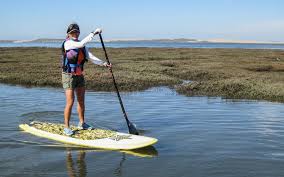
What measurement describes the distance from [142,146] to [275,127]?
5116mm

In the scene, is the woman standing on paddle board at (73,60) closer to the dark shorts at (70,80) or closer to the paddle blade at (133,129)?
the dark shorts at (70,80)

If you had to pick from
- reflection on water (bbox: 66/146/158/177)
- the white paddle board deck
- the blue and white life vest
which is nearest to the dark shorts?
the blue and white life vest

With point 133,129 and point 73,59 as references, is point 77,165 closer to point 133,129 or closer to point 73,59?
point 133,129

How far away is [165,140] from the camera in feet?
35.2

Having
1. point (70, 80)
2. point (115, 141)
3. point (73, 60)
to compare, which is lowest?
point (115, 141)

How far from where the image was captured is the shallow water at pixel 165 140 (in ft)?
27.0

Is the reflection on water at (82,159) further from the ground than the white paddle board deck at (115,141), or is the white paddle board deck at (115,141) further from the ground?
the white paddle board deck at (115,141)

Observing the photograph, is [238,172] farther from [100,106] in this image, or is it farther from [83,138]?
[100,106]

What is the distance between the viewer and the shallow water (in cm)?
823

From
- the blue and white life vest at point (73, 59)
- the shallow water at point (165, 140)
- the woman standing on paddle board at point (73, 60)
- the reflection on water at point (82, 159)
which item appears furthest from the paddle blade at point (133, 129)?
the blue and white life vest at point (73, 59)

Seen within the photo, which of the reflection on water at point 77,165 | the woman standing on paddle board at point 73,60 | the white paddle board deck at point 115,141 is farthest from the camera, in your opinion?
the woman standing on paddle board at point 73,60

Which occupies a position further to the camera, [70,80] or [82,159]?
[70,80]

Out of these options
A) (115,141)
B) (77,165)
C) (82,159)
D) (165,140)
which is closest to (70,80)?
(115,141)

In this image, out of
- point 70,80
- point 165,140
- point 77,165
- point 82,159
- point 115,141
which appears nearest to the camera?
point 77,165
